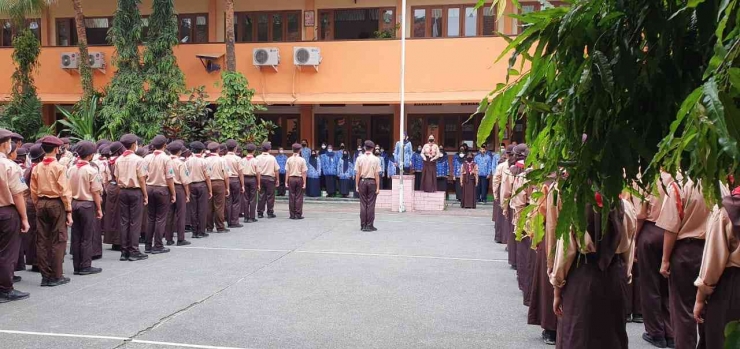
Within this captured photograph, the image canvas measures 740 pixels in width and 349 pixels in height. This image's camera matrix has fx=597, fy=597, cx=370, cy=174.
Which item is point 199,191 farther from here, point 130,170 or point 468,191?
point 468,191

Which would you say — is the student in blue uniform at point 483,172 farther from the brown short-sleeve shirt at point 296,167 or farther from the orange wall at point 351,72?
the brown short-sleeve shirt at point 296,167

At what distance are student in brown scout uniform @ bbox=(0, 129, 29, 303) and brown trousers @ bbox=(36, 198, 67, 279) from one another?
26.4 inches

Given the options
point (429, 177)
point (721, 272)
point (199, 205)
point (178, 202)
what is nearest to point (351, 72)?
point (429, 177)

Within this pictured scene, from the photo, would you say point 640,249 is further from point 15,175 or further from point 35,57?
point 35,57

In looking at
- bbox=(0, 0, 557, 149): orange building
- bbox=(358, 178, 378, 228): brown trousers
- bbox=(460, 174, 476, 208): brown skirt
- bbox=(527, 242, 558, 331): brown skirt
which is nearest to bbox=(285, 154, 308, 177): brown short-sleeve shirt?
bbox=(358, 178, 378, 228): brown trousers

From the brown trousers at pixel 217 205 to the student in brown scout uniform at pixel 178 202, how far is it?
1.35 metres

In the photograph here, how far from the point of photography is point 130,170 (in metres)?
9.91

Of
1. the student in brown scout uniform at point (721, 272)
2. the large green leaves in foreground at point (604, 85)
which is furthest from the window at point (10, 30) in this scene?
the large green leaves in foreground at point (604, 85)

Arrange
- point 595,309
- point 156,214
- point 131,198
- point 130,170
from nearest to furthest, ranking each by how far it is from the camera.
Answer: point 595,309
point 130,170
point 131,198
point 156,214

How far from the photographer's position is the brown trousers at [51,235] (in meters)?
8.05

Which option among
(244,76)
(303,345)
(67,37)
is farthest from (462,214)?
(67,37)

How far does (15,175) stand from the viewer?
7266 millimetres

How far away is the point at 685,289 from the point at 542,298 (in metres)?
1.28

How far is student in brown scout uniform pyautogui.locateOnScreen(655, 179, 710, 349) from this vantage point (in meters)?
4.94
